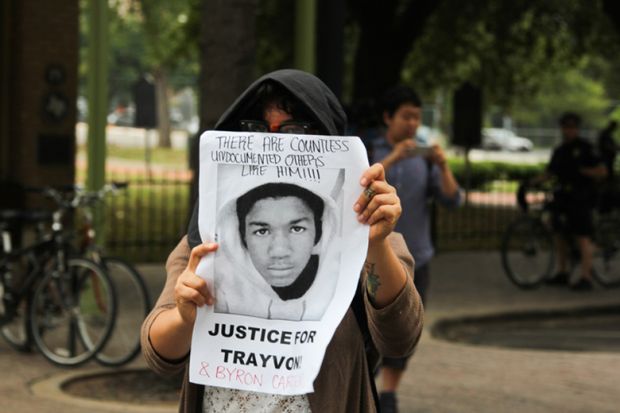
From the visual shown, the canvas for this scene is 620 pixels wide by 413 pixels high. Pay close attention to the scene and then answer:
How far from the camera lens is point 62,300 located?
863 cm

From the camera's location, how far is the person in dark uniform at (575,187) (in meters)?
13.3

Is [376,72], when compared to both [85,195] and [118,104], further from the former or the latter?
[118,104]

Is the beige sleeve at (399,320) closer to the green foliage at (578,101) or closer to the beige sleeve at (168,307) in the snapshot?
the beige sleeve at (168,307)

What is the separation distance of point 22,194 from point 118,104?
34.6m

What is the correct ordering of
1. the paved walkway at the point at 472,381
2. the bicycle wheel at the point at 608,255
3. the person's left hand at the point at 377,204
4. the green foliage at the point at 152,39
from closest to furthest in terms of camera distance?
the person's left hand at the point at 377,204 < the paved walkway at the point at 472,381 < the bicycle wheel at the point at 608,255 < the green foliage at the point at 152,39

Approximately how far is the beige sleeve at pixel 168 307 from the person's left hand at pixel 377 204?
476 mm

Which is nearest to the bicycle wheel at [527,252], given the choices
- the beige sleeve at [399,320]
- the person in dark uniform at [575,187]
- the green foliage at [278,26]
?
the person in dark uniform at [575,187]

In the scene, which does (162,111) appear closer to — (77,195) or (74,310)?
(77,195)

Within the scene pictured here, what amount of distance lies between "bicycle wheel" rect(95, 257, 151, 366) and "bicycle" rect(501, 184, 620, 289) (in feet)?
18.4

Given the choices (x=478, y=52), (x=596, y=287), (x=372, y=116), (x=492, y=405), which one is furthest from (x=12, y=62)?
(x=478, y=52)

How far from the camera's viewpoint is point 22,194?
12.9 metres

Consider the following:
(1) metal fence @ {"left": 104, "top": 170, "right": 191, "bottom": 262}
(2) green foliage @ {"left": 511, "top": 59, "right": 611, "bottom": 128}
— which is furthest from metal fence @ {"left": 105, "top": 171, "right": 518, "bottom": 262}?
(2) green foliage @ {"left": 511, "top": 59, "right": 611, "bottom": 128}

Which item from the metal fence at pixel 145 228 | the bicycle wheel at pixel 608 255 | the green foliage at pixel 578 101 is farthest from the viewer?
the green foliage at pixel 578 101

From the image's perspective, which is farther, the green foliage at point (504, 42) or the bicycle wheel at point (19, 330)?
the green foliage at point (504, 42)
